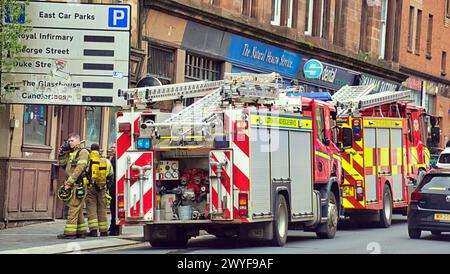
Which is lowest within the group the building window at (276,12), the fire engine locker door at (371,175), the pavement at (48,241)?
the pavement at (48,241)

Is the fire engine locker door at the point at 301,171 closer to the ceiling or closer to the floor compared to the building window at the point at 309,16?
closer to the floor

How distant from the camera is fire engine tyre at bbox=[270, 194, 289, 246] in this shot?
2045 centimetres

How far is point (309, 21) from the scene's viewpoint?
42.5 meters

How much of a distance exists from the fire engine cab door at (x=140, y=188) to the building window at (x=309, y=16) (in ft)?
75.5

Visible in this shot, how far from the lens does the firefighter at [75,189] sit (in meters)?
21.8

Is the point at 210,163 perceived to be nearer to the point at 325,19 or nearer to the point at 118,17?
the point at 118,17

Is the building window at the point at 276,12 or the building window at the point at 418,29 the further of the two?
the building window at the point at 418,29

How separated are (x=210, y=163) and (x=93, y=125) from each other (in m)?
9.50

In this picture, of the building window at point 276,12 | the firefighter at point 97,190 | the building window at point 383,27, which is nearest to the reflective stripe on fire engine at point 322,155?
the firefighter at point 97,190

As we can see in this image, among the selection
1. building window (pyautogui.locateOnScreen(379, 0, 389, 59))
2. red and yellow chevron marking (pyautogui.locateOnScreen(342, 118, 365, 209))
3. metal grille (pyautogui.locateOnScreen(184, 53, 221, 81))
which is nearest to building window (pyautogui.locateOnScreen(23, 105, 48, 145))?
red and yellow chevron marking (pyautogui.locateOnScreen(342, 118, 365, 209))

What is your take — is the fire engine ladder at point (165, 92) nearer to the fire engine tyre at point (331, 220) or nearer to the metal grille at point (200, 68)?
the fire engine tyre at point (331, 220)

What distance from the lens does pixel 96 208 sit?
22656 mm

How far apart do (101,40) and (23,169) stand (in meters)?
3.38

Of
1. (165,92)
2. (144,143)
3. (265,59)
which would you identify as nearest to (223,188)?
(144,143)
